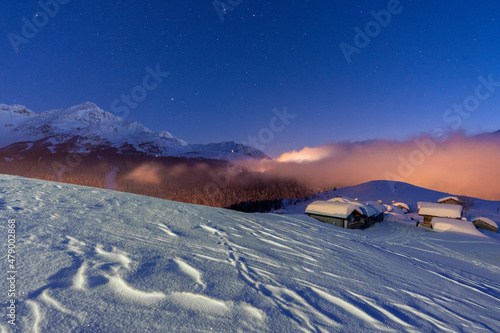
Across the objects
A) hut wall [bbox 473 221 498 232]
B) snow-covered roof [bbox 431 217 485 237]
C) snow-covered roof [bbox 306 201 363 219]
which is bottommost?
hut wall [bbox 473 221 498 232]

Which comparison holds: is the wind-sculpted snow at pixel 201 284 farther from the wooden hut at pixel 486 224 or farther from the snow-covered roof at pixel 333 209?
the wooden hut at pixel 486 224

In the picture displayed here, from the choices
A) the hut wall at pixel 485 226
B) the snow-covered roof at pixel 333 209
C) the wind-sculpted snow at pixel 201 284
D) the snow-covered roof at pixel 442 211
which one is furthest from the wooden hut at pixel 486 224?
the wind-sculpted snow at pixel 201 284

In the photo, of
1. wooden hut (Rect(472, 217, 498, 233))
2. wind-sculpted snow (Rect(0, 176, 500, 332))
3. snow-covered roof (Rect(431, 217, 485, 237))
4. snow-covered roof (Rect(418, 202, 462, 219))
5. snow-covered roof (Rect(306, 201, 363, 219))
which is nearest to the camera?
wind-sculpted snow (Rect(0, 176, 500, 332))

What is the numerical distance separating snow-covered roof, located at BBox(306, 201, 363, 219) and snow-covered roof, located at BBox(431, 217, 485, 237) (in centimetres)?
825

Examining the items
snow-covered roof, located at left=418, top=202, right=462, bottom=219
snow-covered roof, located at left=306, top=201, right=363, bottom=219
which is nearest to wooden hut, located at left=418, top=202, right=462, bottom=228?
snow-covered roof, located at left=418, top=202, right=462, bottom=219

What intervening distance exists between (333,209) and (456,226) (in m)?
12.8

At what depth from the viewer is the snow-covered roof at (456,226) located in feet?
71.2

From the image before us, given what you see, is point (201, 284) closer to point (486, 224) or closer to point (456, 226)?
point (456, 226)

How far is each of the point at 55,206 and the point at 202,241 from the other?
4.44 meters

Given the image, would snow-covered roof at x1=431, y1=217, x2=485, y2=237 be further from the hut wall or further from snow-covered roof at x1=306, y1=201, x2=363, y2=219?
the hut wall

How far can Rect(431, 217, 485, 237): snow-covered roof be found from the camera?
21.7m

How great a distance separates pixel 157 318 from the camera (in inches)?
82.3

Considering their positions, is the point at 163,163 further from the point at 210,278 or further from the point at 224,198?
the point at 210,278

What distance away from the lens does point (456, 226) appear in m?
22.7
